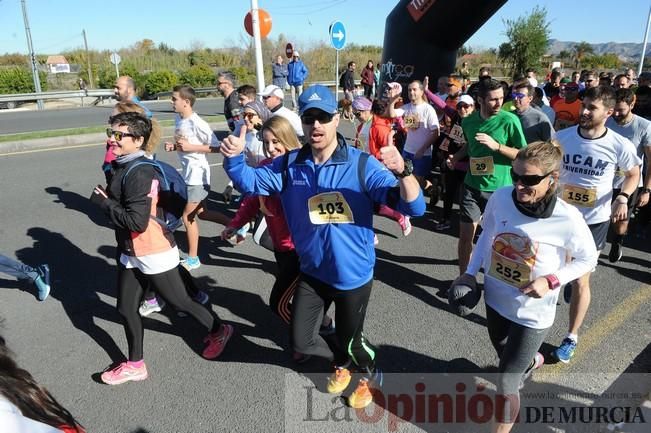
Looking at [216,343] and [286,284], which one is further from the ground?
[286,284]

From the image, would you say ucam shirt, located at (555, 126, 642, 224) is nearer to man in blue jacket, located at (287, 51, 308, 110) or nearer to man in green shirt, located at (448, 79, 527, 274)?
man in green shirt, located at (448, 79, 527, 274)

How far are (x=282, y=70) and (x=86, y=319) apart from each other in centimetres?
1546

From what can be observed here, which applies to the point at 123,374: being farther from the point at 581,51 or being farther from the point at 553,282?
the point at 581,51

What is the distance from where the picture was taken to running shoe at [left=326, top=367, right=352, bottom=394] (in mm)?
2979

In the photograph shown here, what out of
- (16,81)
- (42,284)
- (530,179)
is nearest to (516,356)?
(530,179)

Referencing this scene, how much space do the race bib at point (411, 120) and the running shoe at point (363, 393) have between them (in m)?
3.79

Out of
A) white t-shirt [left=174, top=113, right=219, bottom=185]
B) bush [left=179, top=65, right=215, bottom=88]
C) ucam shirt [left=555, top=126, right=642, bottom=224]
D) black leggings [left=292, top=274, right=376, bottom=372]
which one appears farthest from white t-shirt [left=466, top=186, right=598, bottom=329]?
bush [left=179, top=65, right=215, bottom=88]

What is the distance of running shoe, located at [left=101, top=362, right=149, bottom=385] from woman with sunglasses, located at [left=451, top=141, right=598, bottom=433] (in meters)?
2.29

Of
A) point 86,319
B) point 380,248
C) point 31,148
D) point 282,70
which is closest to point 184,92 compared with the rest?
point 86,319

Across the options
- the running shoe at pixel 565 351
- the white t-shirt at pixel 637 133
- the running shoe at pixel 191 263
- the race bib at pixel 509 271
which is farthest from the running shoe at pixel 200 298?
the white t-shirt at pixel 637 133

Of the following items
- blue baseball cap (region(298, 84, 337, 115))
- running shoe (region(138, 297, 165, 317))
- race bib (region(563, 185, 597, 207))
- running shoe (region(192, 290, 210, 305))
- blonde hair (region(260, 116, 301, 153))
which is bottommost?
running shoe (region(138, 297, 165, 317))

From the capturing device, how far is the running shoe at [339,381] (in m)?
2.98

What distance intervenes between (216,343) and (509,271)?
217 cm

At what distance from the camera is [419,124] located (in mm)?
5855
